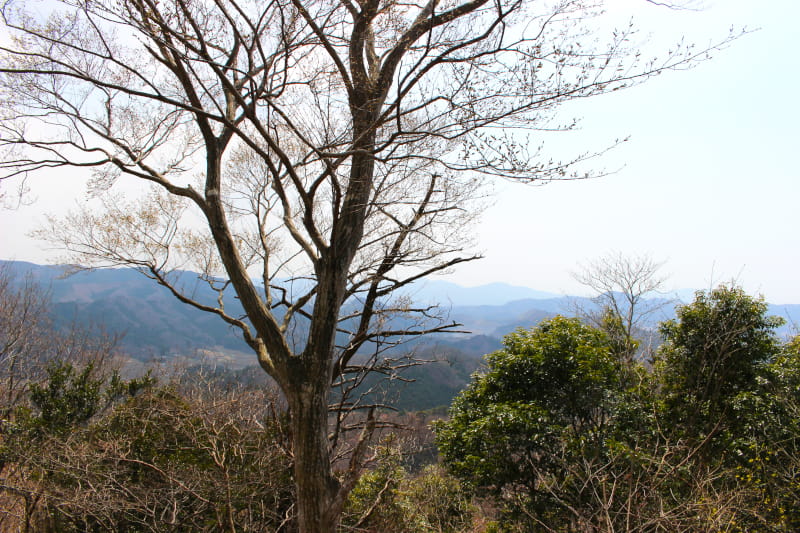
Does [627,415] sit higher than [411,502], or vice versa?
[627,415]

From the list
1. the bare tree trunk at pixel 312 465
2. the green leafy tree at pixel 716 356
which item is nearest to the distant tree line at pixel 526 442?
the green leafy tree at pixel 716 356

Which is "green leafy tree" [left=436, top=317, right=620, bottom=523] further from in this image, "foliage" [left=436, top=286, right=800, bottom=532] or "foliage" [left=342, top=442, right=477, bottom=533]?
"foliage" [left=342, top=442, right=477, bottom=533]

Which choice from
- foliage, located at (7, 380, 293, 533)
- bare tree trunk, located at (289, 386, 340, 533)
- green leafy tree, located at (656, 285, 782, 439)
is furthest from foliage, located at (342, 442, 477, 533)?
green leafy tree, located at (656, 285, 782, 439)

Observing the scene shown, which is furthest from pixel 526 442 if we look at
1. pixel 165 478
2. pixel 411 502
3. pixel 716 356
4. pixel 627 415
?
pixel 165 478

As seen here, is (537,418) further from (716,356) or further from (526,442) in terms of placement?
(716,356)

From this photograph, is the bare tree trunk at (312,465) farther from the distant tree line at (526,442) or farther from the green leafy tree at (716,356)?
the green leafy tree at (716,356)

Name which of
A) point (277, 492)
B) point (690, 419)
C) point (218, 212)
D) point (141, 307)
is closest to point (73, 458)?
point (277, 492)

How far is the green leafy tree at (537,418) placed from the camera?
5980 mm

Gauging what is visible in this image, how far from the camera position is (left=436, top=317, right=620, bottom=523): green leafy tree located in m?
5.98

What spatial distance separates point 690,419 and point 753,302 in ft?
7.01

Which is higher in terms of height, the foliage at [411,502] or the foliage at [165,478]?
the foliage at [165,478]

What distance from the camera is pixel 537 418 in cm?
596

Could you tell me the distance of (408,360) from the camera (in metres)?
4.30

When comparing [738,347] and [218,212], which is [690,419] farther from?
[218,212]
